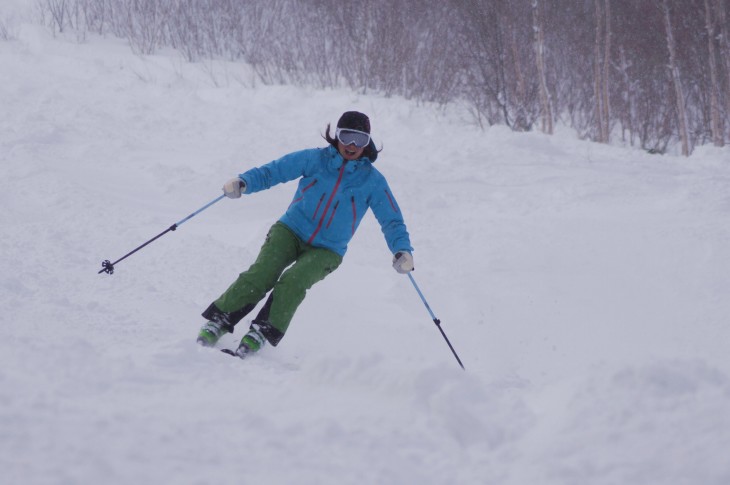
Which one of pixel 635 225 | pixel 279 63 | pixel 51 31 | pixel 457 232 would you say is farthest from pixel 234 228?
pixel 51 31

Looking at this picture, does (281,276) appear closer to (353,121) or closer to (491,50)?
(353,121)

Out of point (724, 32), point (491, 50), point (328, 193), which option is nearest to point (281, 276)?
point (328, 193)

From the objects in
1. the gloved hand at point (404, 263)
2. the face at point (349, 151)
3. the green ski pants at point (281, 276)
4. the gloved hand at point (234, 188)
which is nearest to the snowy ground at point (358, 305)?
the green ski pants at point (281, 276)

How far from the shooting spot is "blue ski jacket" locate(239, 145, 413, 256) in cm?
379

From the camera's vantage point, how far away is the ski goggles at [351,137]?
3.74 metres

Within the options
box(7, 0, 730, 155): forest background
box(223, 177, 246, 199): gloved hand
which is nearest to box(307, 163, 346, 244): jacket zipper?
box(223, 177, 246, 199): gloved hand

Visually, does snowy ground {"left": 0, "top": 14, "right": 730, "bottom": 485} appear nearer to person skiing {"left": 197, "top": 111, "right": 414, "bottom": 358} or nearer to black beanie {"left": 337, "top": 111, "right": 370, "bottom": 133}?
person skiing {"left": 197, "top": 111, "right": 414, "bottom": 358}

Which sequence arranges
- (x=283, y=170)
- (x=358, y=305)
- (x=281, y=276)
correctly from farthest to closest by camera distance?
(x=358, y=305)
(x=283, y=170)
(x=281, y=276)

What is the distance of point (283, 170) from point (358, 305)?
158 cm

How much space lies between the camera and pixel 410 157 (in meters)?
9.32

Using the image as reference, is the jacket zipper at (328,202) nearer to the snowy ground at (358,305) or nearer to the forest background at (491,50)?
the snowy ground at (358,305)

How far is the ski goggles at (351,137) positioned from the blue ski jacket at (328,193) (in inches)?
3.7

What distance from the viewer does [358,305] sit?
5.09 metres

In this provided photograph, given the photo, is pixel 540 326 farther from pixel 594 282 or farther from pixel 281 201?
pixel 281 201
